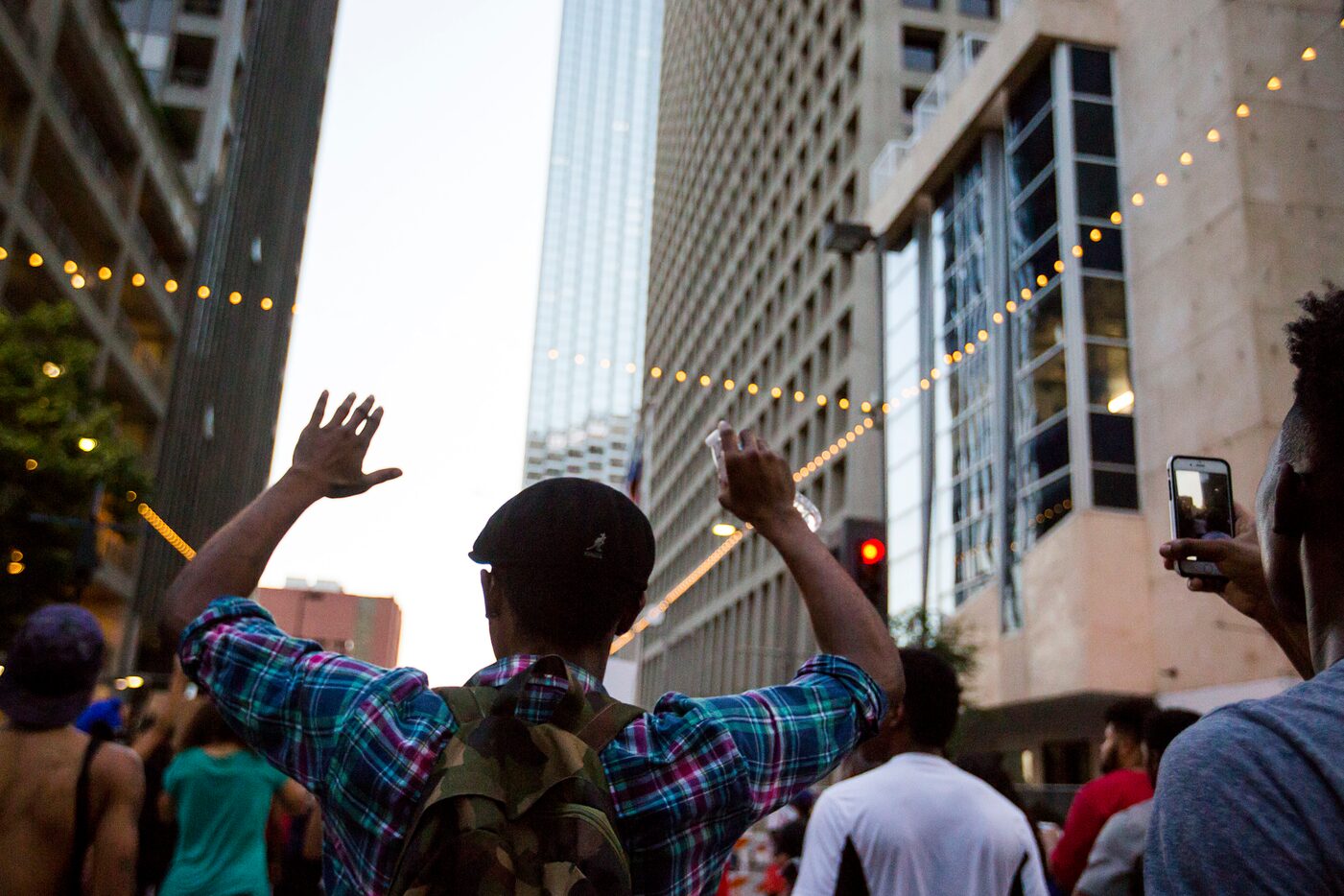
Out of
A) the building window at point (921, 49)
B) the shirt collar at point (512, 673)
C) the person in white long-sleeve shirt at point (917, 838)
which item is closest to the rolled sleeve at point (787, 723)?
the shirt collar at point (512, 673)

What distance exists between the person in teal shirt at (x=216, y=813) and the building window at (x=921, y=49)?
43.1 m

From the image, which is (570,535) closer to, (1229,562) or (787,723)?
(787,723)

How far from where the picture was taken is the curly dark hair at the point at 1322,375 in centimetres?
135

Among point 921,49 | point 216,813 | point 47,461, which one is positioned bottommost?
point 216,813

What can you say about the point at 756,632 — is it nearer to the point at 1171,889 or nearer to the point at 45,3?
the point at 45,3

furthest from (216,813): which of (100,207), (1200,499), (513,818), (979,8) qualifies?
(979,8)

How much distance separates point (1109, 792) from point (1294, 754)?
3.86 meters

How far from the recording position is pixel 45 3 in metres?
26.0

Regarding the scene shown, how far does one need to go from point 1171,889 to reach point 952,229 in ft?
103

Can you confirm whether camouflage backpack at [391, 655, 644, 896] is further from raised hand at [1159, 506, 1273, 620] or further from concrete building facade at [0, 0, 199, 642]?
concrete building facade at [0, 0, 199, 642]

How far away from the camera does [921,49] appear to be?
44438 millimetres

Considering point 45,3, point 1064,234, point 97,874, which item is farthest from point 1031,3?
point 97,874

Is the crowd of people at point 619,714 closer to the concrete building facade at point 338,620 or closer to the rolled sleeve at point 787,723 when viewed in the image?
the rolled sleeve at point 787,723

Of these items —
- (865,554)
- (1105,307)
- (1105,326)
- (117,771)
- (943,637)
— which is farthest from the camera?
(1105,307)
